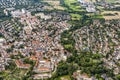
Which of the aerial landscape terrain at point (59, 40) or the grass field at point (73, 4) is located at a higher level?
the grass field at point (73, 4)

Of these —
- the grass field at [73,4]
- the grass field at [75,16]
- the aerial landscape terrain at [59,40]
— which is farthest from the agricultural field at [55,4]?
the grass field at [75,16]

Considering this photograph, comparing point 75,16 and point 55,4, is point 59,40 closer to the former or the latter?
point 75,16

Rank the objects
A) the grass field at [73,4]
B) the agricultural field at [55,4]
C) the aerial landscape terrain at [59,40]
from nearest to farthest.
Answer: the aerial landscape terrain at [59,40]
the grass field at [73,4]
the agricultural field at [55,4]

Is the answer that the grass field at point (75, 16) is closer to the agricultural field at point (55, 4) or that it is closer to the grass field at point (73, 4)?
the grass field at point (73, 4)

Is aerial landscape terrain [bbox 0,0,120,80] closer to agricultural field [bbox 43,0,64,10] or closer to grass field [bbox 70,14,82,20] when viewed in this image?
grass field [bbox 70,14,82,20]

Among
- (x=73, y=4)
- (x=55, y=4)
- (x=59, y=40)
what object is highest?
(x=55, y=4)

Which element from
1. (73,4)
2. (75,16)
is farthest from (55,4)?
(75,16)

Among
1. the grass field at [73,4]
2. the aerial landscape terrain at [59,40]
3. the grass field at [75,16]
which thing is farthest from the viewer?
the grass field at [73,4]

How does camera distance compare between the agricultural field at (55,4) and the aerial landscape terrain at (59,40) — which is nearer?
the aerial landscape terrain at (59,40)
